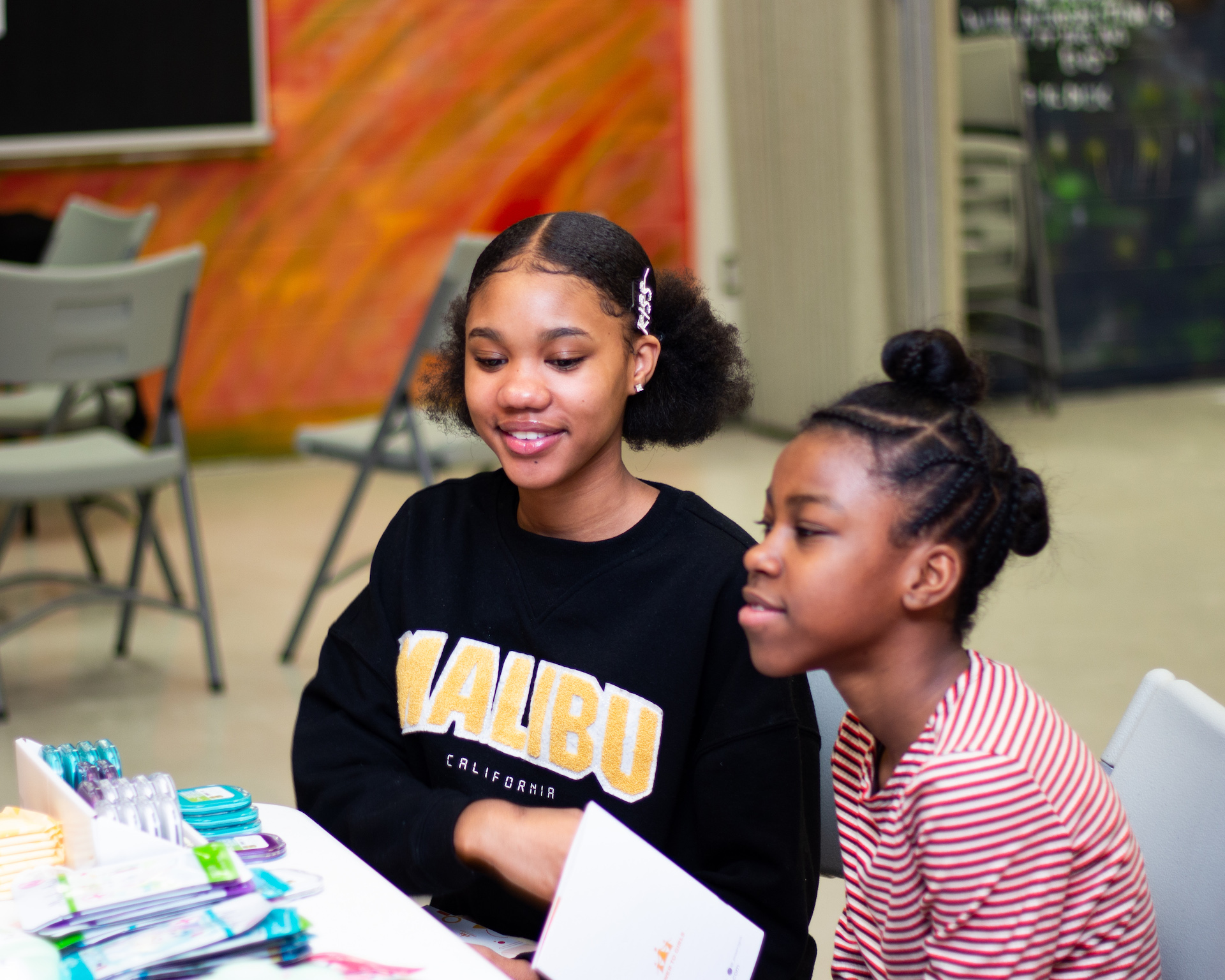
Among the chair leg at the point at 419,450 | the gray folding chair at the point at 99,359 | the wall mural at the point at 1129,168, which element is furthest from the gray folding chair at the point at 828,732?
the wall mural at the point at 1129,168

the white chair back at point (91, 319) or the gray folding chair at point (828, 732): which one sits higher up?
the white chair back at point (91, 319)

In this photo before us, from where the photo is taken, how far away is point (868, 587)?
83cm

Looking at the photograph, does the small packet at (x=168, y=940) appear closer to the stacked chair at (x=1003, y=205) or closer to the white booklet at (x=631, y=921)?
the white booklet at (x=631, y=921)

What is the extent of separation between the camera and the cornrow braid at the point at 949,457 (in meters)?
0.83

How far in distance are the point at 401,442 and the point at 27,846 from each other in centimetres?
212

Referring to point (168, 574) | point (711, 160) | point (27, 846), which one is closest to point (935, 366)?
point (27, 846)

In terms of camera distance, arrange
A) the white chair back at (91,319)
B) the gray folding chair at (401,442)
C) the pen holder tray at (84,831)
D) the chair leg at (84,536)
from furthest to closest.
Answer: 1. the chair leg at (84,536)
2. the gray folding chair at (401,442)
3. the white chair back at (91,319)
4. the pen holder tray at (84,831)

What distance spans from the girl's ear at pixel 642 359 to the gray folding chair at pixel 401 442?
4.63ft

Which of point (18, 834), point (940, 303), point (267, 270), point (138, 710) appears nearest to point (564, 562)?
point (18, 834)

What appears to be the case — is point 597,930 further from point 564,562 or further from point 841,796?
point 564,562

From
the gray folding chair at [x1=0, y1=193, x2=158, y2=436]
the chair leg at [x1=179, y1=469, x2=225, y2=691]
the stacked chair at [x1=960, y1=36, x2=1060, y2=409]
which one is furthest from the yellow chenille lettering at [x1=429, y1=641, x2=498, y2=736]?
the stacked chair at [x1=960, y1=36, x2=1060, y2=409]

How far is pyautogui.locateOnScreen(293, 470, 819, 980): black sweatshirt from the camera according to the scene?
977mm

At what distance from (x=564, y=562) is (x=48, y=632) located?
2.51 m

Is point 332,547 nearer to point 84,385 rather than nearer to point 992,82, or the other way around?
point 84,385
